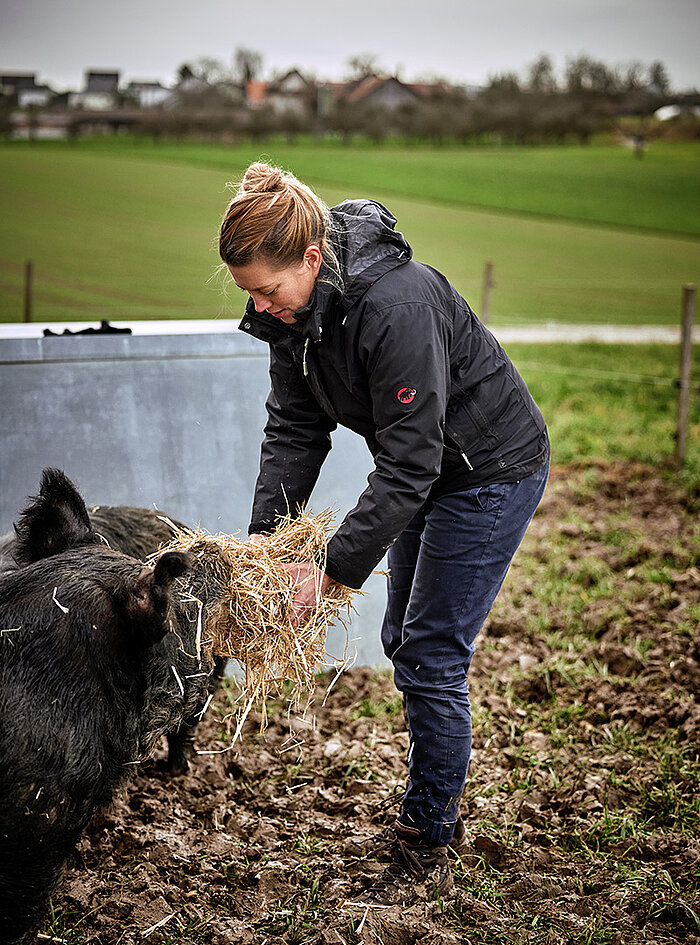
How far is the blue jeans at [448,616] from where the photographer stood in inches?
128

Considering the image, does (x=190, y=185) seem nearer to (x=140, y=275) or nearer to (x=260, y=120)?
(x=260, y=120)

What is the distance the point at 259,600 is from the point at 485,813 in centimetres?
182

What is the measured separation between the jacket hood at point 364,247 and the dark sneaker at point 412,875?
2071mm

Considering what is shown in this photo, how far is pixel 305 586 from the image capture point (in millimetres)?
2977

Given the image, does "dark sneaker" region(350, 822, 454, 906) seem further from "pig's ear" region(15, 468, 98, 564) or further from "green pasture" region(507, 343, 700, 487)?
"green pasture" region(507, 343, 700, 487)

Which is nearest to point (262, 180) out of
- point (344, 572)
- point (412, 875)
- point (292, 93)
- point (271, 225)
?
point (271, 225)

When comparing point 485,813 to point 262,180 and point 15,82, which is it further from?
point 15,82

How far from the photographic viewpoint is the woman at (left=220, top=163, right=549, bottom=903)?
283 centimetres

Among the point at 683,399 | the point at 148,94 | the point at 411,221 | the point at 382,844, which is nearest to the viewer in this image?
the point at 382,844

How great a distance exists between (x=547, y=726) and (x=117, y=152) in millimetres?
39076

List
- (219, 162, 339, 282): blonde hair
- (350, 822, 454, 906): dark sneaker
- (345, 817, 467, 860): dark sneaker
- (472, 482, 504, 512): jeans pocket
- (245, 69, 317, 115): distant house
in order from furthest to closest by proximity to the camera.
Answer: (245, 69, 317, 115): distant house < (345, 817, 467, 860): dark sneaker < (350, 822, 454, 906): dark sneaker < (472, 482, 504, 512): jeans pocket < (219, 162, 339, 282): blonde hair

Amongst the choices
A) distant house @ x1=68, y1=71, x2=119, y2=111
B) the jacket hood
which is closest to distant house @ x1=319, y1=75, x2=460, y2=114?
distant house @ x1=68, y1=71, x2=119, y2=111

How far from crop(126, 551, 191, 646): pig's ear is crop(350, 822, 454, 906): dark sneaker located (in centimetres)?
145

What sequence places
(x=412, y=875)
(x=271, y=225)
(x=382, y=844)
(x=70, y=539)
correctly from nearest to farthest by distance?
(x=271, y=225), (x=70, y=539), (x=412, y=875), (x=382, y=844)
